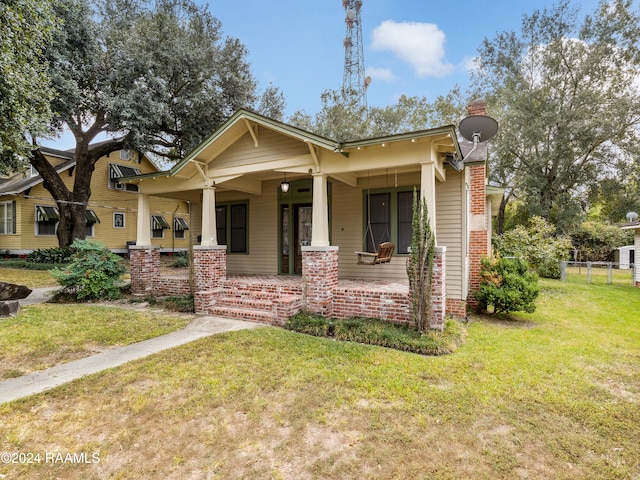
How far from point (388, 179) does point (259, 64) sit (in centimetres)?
1307

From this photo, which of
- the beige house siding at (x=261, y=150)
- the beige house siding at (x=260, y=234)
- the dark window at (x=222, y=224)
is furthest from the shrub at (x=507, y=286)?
the dark window at (x=222, y=224)

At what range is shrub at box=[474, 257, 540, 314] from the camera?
7180mm

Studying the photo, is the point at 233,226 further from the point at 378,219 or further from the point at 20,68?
the point at 20,68

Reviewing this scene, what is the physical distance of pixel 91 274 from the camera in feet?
27.8

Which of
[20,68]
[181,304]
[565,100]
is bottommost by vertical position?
[181,304]

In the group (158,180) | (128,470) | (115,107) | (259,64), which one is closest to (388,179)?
(158,180)

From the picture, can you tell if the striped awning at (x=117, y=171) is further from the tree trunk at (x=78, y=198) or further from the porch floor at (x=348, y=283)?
the porch floor at (x=348, y=283)

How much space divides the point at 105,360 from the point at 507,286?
7.69 metres

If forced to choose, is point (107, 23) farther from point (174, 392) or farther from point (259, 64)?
point (174, 392)

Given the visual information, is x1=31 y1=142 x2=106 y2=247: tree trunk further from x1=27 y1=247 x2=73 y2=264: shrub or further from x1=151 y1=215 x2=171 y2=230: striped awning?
x1=151 y1=215 x2=171 y2=230: striped awning

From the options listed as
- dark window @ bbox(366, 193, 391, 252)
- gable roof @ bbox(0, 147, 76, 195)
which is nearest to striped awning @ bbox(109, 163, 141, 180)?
gable roof @ bbox(0, 147, 76, 195)

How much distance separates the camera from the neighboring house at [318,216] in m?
6.26

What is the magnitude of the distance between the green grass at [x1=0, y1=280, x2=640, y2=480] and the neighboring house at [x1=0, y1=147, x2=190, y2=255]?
1150cm

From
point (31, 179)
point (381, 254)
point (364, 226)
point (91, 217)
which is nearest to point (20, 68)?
point (364, 226)
